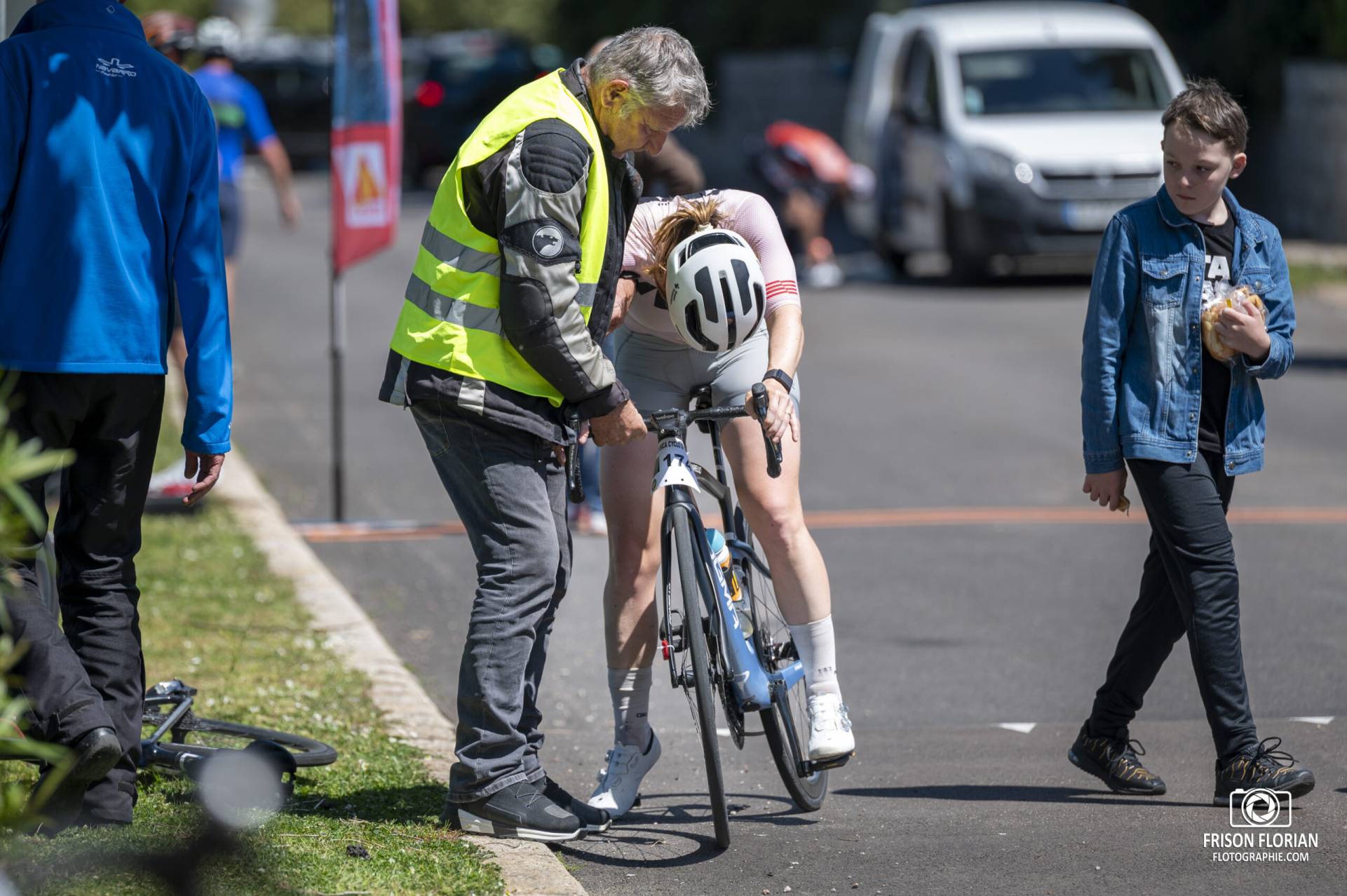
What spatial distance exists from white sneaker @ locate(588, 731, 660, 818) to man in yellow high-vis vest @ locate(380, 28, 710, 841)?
27cm

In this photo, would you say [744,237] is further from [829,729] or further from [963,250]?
[963,250]

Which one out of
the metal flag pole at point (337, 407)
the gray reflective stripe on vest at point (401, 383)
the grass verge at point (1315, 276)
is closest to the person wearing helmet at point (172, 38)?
the metal flag pole at point (337, 407)

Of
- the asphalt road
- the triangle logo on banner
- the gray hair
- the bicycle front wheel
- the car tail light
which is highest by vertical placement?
the gray hair

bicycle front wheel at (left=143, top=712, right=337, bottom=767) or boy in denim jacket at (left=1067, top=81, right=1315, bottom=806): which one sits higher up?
boy in denim jacket at (left=1067, top=81, right=1315, bottom=806)

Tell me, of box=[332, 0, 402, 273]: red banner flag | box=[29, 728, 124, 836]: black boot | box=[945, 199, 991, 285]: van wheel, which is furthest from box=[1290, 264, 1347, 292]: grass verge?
box=[29, 728, 124, 836]: black boot

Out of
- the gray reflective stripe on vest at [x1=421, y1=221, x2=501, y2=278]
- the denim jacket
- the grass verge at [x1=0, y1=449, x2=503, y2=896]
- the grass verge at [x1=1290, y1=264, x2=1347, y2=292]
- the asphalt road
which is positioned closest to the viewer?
the grass verge at [x1=0, y1=449, x2=503, y2=896]

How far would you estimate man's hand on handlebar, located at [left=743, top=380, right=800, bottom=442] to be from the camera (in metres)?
4.55

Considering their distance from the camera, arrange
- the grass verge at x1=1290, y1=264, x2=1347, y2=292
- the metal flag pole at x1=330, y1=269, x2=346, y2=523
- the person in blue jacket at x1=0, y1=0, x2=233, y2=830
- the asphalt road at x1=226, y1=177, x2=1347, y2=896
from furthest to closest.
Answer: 1. the grass verge at x1=1290, y1=264, x2=1347, y2=292
2. the metal flag pole at x1=330, y1=269, x2=346, y2=523
3. the asphalt road at x1=226, y1=177, x2=1347, y2=896
4. the person in blue jacket at x1=0, y1=0, x2=233, y2=830

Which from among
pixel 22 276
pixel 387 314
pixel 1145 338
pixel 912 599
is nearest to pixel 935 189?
pixel 387 314

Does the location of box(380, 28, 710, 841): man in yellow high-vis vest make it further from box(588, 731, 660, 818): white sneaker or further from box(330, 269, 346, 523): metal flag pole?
box(330, 269, 346, 523): metal flag pole

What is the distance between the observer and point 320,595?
741 cm

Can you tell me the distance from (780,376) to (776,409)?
11cm

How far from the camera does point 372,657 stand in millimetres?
6504
